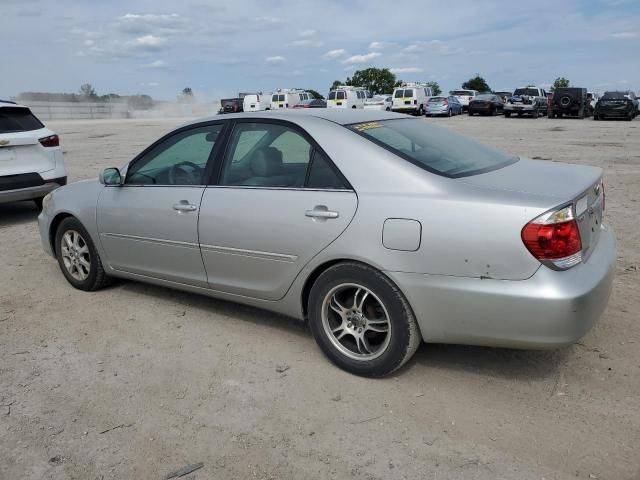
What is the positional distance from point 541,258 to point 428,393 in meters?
1.00

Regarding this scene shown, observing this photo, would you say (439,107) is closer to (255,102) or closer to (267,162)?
(255,102)

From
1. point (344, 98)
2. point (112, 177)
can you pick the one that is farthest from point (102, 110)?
point (112, 177)

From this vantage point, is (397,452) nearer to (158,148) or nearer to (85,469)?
(85,469)

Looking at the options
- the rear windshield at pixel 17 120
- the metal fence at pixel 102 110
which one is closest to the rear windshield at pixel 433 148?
the rear windshield at pixel 17 120

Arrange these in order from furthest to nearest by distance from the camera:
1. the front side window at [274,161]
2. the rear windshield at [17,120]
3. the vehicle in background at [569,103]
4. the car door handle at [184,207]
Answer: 1. the vehicle in background at [569,103]
2. the rear windshield at [17,120]
3. the car door handle at [184,207]
4. the front side window at [274,161]

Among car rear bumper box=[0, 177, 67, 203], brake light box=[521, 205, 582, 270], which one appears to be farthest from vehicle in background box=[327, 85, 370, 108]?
brake light box=[521, 205, 582, 270]

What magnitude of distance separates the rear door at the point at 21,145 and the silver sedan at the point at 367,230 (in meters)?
3.73

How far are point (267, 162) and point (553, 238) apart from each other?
73.4 inches

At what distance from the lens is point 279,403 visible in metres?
3.25

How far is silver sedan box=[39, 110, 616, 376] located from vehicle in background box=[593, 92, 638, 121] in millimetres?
31648

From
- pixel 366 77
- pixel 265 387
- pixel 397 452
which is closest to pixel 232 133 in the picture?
pixel 265 387

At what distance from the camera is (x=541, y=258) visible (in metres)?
2.86

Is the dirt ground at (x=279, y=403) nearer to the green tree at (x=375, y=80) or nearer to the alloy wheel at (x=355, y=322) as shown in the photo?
the alloy wheel at (x=355, y=322)

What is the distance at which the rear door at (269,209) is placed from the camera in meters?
3.45
